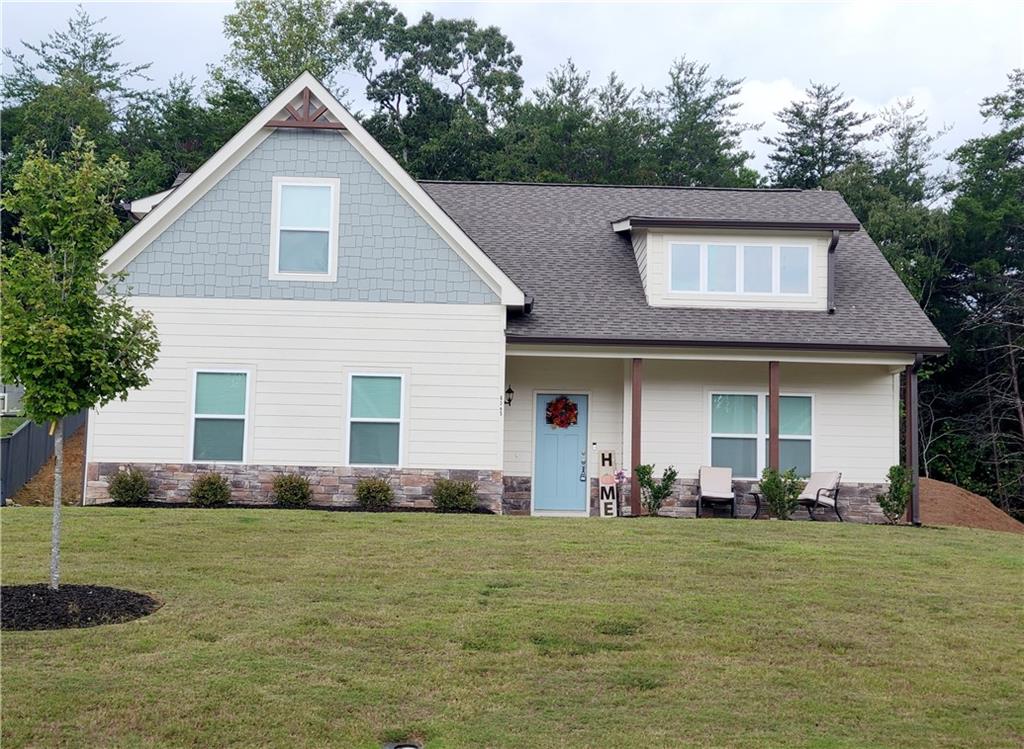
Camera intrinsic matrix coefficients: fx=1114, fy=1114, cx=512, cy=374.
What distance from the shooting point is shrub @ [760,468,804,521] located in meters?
16.5

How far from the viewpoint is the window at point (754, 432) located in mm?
18203

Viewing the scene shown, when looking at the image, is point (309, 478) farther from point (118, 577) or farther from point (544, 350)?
point (118, 577)

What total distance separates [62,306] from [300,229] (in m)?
8.23

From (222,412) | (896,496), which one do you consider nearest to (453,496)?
(222,412)

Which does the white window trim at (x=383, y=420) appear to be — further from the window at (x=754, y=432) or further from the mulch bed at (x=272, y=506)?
the window at (x=754, y=432)

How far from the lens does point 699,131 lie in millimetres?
42125

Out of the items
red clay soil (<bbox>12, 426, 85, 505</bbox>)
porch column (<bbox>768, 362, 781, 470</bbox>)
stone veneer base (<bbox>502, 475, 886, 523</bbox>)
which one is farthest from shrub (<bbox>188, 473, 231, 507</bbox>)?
porch column (<bbox>768, 362, 781, 470</bbox>)

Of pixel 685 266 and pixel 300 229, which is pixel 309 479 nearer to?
pixel 300 229

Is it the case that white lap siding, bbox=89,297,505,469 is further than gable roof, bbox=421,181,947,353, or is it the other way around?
gable roof, bbox=421,181,947,353

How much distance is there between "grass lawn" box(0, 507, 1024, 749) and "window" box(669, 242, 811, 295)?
22.9ft

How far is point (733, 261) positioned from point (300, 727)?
13.6 m

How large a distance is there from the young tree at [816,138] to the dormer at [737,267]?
23450 mm

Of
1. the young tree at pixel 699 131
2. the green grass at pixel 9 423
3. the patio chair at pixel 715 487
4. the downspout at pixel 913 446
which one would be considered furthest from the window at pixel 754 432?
the young tree at pixel 699 131

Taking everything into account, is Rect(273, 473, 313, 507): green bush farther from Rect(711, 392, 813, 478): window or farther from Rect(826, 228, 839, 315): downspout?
Rect(826, 228, 839, 315): downspout
